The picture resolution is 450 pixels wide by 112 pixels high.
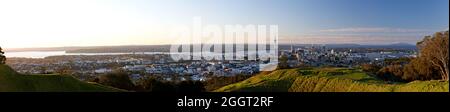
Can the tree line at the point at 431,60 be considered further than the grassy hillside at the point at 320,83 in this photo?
Yes

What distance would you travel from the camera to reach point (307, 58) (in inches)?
3391

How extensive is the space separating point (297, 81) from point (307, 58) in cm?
4193

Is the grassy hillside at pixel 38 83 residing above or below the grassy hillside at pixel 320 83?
above

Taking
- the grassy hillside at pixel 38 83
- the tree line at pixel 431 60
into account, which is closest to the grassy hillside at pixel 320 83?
the tree line at pixel 431 60

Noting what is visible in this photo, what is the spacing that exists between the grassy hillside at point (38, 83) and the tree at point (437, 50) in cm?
2352

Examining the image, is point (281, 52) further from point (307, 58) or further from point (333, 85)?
point (333, 85)

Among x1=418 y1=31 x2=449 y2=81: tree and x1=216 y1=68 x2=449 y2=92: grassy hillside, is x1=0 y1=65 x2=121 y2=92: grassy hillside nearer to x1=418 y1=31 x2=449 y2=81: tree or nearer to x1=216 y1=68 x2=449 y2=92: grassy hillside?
x1=216 y1=68 x2=449 y2=92: grassy hillside

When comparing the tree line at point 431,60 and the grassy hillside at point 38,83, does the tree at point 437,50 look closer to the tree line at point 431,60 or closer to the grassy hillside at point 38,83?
the tree line at point 431,60

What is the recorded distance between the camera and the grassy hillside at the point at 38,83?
1022 inches

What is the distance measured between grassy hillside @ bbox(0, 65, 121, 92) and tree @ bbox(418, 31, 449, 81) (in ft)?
77.2

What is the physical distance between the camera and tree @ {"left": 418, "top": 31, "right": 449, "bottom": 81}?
1354 inches

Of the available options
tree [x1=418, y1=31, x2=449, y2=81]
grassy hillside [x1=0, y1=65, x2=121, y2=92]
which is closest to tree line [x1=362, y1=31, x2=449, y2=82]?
tree [x1=418, y1=31, x2=449, y2=81]

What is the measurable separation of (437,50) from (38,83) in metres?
27.2
